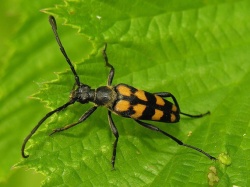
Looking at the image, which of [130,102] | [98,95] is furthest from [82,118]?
[130,102]

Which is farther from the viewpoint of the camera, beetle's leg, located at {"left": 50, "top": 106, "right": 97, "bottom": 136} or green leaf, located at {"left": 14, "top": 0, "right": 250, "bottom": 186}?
beetle's leg, located at {"left": 50, "top": 106, "right": 97, "bottom": 136}

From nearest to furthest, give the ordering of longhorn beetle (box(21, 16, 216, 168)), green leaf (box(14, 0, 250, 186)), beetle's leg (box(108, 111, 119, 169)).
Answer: green leaf (box(14, 0, 250, 186)), beetle's leg (box(108, 111, 119, 169)), longhorn beetle (box(21, 16, 216, 168))

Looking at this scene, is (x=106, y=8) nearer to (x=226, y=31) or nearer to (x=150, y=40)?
(x=150, y=40)

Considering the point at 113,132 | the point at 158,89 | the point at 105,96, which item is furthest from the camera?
the point at 158,89

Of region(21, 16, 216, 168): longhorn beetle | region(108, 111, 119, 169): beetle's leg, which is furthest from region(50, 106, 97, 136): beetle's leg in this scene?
region(108, 111, 119, 169): beetle's leg

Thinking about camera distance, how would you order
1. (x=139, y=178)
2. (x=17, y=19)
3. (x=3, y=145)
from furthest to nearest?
1. (x=17, y=19)
2. (x=3, y=145)
3. (x=139, y=178)

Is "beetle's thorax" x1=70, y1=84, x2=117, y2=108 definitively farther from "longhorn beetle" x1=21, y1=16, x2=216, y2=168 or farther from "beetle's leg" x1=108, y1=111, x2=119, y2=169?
"beetle's leg" x1=108, y1=111, x2=119, y2=169

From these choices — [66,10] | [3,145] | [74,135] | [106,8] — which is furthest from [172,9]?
[3,145]

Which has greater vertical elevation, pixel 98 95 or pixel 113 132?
pixel 98 95

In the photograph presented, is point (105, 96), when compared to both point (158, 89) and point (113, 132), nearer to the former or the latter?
point (113, 132)
